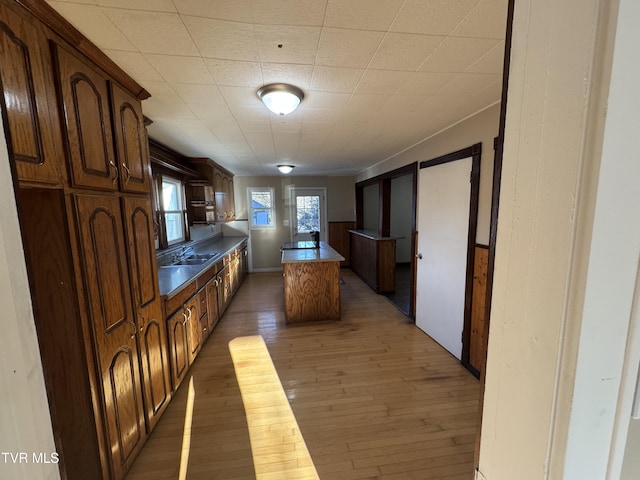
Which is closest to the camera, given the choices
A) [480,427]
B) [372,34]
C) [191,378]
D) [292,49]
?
[480,427]

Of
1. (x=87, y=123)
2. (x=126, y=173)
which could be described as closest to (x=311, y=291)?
(x=126, y=173)

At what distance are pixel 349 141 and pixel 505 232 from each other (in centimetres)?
291

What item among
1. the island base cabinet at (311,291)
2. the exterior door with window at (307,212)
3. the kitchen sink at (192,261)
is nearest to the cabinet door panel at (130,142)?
the kitchen sink at (192,261)

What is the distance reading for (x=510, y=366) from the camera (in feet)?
1.47

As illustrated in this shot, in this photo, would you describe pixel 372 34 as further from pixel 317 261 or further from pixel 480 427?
pixel 317 261

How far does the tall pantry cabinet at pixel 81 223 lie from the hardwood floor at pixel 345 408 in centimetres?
40

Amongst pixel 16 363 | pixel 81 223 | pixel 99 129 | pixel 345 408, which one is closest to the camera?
pixel 16 363

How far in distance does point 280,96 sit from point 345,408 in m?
2.28

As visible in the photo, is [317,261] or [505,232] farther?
[317,261]

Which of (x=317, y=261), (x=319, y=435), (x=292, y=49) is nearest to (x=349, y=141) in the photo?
(x=317, y=261)

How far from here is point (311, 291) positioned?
3441 mm

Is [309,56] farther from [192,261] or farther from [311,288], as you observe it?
[192,261]

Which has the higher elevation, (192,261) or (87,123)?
(87,123)

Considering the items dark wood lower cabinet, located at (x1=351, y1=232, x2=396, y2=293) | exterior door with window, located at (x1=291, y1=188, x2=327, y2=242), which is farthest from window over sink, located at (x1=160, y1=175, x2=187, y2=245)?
dark wood lower cabinet, located at (x1=351, y1=232, x2=396, y2=293)
